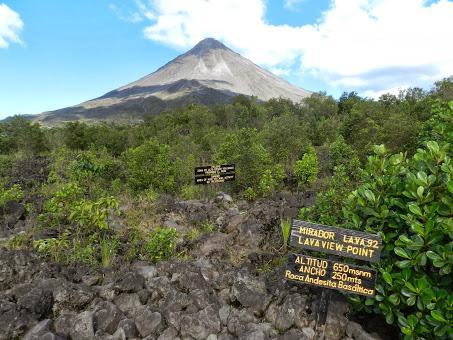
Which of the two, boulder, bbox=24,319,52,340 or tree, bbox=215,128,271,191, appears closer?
boulder, bbox=24,319,52,340

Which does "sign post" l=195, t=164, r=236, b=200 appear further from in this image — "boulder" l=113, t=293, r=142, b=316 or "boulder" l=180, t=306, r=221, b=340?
"boulder" l=180, t=306, r=221, b=340

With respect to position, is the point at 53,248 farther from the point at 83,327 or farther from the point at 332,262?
the point at 332,262

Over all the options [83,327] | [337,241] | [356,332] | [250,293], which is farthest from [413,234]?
[83,327]

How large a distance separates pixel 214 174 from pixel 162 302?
7.03 m

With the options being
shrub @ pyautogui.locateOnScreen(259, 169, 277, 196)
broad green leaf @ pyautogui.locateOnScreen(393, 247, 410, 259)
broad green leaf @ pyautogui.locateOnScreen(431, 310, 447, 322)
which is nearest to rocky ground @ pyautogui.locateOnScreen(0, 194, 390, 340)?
broad green leaf @ pyautogui.locateOnScreen(431, 310, 447, 322)

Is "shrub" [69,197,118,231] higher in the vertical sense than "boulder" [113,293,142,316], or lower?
higher

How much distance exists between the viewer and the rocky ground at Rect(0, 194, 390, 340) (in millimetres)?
5020

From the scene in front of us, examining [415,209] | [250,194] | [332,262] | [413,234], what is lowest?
[250,194]

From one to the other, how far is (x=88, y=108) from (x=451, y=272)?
204m

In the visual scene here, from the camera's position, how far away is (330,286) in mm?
4863

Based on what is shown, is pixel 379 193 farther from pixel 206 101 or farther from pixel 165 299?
pixel 206 101

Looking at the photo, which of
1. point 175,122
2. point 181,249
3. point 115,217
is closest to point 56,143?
point 175,122

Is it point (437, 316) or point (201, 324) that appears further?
point (201, 324)

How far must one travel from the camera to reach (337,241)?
16.0ft
